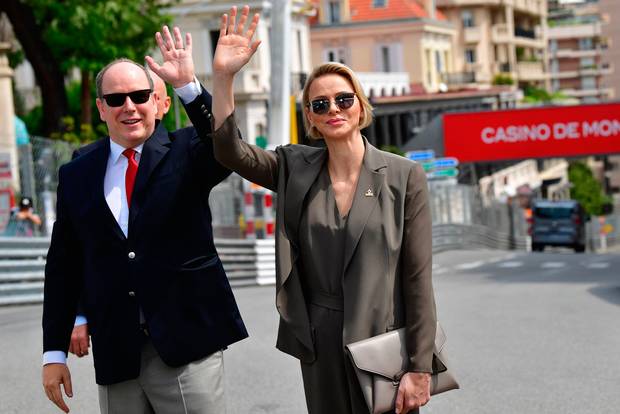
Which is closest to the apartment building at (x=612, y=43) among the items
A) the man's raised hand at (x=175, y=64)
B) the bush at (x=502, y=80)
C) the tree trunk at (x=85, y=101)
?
the bush at (x=502, y=80)

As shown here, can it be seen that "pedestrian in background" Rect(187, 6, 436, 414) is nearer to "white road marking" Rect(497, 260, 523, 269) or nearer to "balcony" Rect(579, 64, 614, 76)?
"white road marking" Rect(497, 260, 523, 269)

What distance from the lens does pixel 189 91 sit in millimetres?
4918

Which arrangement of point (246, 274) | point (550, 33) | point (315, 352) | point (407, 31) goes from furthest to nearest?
point (550, 33)
point (407, 31)
point (246, 274)
point (315, 352)

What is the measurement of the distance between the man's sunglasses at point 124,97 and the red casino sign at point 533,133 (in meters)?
52.9

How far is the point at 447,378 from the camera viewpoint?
5051mm

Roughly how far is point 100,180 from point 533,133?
54162mm

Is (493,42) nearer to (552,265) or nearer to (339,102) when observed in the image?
(552,265)

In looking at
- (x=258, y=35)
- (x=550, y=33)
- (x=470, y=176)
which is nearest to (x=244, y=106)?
(x=258, y=35)

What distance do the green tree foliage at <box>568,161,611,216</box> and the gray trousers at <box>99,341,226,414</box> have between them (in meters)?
88.2

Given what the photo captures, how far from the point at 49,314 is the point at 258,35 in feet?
185

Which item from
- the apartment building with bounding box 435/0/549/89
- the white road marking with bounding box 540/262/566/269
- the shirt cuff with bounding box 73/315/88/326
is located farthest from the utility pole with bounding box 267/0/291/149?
the apartment building with bounding box 435/0/549/89

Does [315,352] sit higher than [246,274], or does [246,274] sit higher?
[315,352]

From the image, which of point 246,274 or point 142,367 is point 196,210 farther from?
point 246,274

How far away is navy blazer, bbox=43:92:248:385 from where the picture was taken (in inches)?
194
